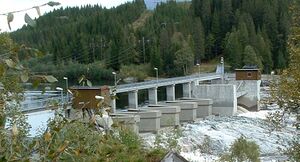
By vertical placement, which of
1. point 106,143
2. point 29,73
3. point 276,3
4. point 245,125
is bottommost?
point 245,125

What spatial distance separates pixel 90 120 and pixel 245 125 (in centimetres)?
4228

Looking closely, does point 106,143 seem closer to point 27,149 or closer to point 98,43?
point 27,149

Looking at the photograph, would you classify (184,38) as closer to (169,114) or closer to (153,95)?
(153,95)

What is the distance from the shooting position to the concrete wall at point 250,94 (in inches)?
2201

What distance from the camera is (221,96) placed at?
52000mm

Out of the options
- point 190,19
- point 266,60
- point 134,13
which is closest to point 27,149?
point 266,60

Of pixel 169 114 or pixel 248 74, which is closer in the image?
pixel 169 114

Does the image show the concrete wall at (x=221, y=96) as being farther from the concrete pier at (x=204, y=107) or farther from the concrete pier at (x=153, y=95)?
the concrete pier at (x=153, y=95)

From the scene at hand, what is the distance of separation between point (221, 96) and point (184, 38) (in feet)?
182

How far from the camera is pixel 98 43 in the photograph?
397ft

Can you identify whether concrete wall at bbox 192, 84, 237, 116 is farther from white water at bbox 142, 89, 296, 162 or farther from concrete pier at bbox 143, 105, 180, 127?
concrete pier at bbox 143, 105, 180, 127

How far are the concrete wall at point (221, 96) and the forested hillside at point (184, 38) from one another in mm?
32040

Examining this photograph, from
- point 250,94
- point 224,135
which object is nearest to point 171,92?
point 250,94

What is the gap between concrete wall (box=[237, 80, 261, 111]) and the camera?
55906 mm
